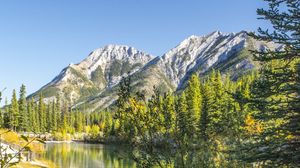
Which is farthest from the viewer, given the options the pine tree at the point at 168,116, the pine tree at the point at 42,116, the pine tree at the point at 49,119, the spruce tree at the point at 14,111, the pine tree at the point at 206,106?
the pine tree at the point at 49,119

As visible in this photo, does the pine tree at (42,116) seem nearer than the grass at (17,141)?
No

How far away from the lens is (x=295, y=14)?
393 inches

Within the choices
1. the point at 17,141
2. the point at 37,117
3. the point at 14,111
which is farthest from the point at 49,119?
the point at 17,141

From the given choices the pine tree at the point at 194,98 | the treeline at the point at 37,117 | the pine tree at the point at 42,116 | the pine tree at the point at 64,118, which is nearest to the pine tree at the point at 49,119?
the treeline at the point at 37,117

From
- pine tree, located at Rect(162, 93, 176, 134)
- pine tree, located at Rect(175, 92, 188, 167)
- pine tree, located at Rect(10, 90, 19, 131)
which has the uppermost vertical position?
pine tree, located at Rect(10, 90, 19, 131)

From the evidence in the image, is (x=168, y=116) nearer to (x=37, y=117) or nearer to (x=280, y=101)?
(x=280, y=101)

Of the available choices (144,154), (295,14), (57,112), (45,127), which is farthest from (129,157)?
(57,112)

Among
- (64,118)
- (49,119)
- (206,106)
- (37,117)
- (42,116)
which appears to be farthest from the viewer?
(64,118)

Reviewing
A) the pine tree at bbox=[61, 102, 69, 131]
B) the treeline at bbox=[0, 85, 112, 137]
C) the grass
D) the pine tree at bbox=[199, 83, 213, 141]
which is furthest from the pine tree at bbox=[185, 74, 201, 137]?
the pine tree at bbox=[61, 102, 69, 131]

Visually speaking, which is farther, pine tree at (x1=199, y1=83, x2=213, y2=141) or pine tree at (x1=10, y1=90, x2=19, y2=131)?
pine tree at (x1=10, y1=90, x2=19, y2=131)

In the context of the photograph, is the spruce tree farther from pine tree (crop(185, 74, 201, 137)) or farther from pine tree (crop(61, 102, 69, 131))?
pine tree (crop(185, 74, 201, 137))

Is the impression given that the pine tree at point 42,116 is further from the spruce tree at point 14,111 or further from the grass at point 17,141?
the grass at point 17,141

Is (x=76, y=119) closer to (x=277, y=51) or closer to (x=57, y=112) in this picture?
(x=57, y=112)

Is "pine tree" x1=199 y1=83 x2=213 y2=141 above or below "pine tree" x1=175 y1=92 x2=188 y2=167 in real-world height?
above
